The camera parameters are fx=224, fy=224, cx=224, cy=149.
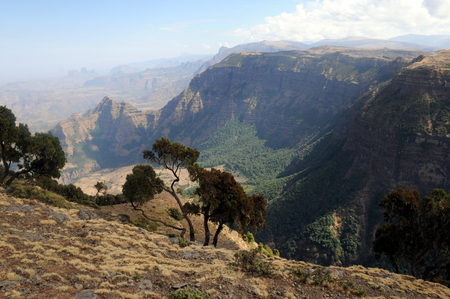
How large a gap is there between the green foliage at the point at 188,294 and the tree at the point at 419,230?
33623 millimetres

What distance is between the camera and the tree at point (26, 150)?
34.2 metres

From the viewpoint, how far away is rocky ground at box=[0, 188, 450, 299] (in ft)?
50.3

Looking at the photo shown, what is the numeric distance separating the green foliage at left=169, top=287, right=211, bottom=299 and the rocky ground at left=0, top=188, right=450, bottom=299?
0.90 metres

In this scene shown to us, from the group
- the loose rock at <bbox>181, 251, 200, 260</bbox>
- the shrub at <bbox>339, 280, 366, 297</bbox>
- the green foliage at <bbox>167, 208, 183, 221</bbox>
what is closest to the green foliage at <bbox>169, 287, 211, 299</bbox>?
the loose rock at <bbox>181, 251, 200, 260</bbox>

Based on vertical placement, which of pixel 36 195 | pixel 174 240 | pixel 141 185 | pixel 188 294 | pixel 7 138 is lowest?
pixel 174 240

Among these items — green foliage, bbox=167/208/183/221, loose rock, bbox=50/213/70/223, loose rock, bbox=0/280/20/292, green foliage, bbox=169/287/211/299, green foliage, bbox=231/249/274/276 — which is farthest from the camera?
green foliage, bbox=167/208/183/221

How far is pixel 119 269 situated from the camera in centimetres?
1778

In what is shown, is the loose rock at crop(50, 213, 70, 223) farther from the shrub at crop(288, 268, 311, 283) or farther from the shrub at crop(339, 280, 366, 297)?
the shrub at crop(339, 280, 366, 297)

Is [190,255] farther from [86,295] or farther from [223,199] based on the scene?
[86,295]

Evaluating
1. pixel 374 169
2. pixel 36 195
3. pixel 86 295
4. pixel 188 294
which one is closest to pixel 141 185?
pixel 36 195

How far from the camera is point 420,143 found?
312 ft

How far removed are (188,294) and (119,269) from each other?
264 inches

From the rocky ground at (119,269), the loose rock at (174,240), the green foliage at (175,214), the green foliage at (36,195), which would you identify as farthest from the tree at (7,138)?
the loose rock at (174,240)

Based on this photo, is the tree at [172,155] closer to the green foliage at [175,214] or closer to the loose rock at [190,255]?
the loose rock at [190,255]
